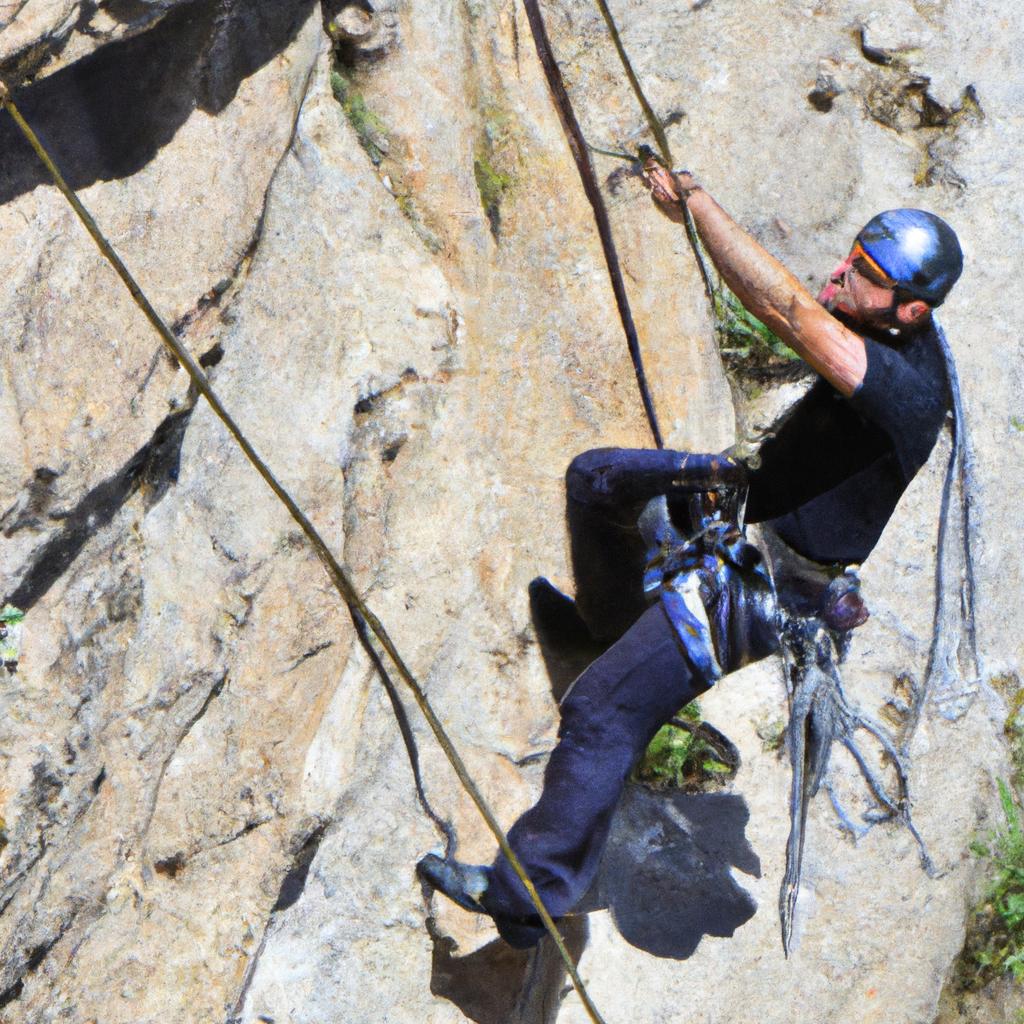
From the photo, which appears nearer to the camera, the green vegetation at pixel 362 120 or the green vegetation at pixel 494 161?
the green vegetation at pixel 362 120

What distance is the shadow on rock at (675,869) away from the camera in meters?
4.50

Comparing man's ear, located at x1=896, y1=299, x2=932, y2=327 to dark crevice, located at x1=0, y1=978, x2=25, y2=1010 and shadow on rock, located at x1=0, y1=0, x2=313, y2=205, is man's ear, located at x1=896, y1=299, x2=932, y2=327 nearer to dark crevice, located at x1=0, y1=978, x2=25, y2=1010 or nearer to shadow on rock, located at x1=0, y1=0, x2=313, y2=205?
shadow on rock, located at x1=0, y1=0, x2=313, y2=205

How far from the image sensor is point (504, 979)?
4242 mm

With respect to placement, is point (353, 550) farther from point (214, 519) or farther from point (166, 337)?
point (166, 337)

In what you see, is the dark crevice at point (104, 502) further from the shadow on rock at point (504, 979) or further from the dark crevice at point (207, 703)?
the shadow on rock at point (504, 979)

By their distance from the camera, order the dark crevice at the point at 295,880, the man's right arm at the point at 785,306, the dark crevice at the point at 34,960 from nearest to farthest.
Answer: the man's right arm at the point at 785,306
the dark crevice at the point at 34,960
the dark crevice at the point at 295,880

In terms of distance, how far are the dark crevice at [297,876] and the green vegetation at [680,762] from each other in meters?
1.23

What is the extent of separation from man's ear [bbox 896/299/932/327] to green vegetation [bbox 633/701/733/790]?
64.9 inches

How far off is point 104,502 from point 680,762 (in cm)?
215

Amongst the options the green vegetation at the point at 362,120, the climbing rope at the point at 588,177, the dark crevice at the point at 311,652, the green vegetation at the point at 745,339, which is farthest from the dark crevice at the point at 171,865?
the green vegetation at the point at 745,339

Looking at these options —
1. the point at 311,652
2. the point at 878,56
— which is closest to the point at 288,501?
the point at 311,652

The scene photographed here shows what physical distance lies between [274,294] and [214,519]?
0.78m

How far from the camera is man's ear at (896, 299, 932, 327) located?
12.0 ft

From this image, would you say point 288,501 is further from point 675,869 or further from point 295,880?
point 675,869
